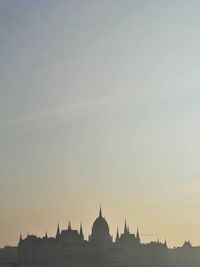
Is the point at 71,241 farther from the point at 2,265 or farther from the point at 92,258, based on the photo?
the point at 2,265

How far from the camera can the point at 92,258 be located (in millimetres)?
199375

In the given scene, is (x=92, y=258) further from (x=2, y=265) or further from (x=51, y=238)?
(x=2, y=265)

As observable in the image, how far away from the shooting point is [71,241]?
198 metres

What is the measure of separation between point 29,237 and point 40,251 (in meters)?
7.87

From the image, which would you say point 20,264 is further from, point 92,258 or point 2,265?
point 92,258

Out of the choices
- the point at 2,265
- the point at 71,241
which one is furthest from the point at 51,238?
the point at 2,265

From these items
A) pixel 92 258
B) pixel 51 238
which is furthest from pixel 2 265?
pixel 92 258

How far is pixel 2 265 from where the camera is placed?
18712 cm

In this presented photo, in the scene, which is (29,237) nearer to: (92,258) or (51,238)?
(51,238)

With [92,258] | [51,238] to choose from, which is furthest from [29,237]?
[92,258]

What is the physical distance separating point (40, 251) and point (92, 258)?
66.0ft

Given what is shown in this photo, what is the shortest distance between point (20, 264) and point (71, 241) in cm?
1983

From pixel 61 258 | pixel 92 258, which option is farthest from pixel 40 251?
pixel 92 258

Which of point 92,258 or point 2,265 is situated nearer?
point 2,265
